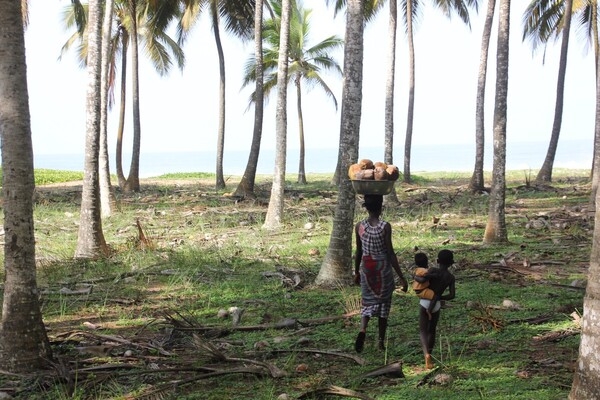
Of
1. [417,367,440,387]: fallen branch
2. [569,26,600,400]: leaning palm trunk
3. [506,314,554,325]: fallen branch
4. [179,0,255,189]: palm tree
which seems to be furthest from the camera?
[179,0,255,189]: palm tree

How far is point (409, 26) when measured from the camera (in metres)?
24.8

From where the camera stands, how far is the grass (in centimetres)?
507

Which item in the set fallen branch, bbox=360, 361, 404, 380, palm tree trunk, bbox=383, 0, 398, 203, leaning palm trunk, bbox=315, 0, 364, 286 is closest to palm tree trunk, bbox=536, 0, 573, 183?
palm tree trunk, bbox=383, 0, 398, 203

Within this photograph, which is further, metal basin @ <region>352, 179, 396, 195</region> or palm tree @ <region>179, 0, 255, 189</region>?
palm tree @ <region>179, 0, 255, 189</region>

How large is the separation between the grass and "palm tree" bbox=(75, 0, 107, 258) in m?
0.38

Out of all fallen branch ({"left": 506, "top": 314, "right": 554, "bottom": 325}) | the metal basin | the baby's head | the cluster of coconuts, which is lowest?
fallen branch ({"left": 506, "top": 314, "right": 554, "bottom": 325})

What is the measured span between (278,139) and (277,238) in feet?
8.29

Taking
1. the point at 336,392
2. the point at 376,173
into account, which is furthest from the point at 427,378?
the point at 376,173

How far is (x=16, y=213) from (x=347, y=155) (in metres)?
4.30

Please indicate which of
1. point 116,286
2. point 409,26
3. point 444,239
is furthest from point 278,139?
point 409,26

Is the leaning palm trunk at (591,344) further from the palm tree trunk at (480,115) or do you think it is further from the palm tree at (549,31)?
the palm tree at (549,31)

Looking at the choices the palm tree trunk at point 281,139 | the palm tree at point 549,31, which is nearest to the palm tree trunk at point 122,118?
the palm tree trunk at point 281,139

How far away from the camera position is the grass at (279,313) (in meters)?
5.07

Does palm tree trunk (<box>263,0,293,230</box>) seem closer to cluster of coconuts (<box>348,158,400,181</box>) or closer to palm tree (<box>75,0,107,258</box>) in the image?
palm tree (<box>75,0,107,258</box>)
